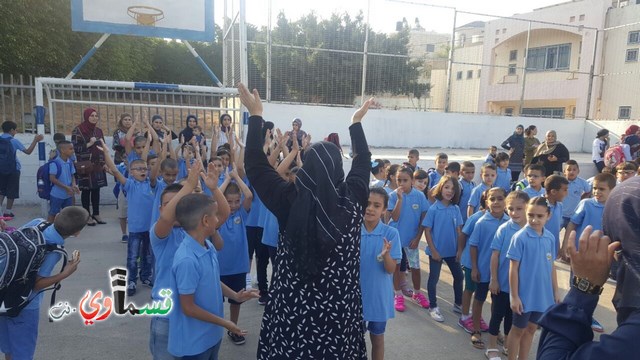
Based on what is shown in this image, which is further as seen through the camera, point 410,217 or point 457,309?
point 410,217

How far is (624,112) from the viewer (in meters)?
19.7

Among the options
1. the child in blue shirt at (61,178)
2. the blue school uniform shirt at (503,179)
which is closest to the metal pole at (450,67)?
the blue school uniform shirt at (503,179)

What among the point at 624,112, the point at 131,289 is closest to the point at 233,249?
the point at 131,289

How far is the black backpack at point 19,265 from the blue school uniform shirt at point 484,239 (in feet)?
10.3

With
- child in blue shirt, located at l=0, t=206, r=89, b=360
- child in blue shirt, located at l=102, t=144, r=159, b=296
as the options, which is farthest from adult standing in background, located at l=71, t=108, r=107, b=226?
child in blue shirt, located at l=0, t=206, r=89, b=360

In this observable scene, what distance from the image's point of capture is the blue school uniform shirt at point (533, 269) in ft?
9.82

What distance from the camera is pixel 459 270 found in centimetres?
419

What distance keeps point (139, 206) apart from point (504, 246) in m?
3.52

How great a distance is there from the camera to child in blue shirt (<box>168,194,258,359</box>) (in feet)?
7.16

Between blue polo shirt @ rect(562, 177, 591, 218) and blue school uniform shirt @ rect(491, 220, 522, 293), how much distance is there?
289 cm

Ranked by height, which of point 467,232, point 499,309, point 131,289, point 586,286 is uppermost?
point 586,286

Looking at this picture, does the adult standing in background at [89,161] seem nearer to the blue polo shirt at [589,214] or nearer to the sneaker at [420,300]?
the sneaker at [420,300]

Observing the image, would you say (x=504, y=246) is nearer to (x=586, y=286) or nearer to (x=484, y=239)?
(x=484, y=239)

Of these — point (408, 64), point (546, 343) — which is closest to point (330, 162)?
point (546, 343)
